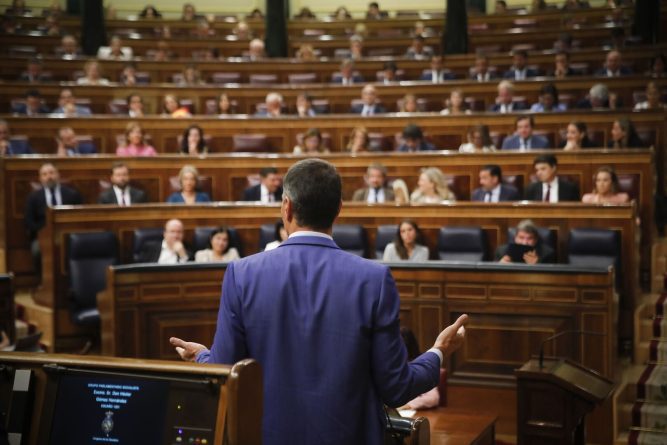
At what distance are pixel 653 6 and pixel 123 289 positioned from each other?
22.7ft

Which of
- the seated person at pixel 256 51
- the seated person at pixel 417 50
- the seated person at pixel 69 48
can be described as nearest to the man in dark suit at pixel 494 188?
the seated person at pixel 417 50

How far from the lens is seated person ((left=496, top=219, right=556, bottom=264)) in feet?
15.1

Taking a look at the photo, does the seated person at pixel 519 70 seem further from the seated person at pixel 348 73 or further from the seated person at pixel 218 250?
the seated person at pixel 218 250

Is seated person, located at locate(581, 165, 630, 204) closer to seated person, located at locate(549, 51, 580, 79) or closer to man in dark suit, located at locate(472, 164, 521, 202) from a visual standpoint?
man in dark suit, located at locate(472, 164, 521, 202)

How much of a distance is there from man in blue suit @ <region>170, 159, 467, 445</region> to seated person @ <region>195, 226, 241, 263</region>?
11.2 feet

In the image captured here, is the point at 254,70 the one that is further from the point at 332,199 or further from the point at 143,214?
the point at 332,199

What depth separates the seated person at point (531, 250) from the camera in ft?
15.1

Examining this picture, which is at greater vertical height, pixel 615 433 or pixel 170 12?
pixel 170 12

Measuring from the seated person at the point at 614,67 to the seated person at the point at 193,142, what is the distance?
137 inches

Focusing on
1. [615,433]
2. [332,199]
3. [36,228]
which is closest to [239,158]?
[36,228]

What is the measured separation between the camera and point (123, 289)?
14.7 ft

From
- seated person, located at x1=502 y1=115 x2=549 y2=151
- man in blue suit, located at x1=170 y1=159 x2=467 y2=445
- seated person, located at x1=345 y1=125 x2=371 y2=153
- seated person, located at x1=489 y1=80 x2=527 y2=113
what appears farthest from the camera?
seated person, located at x1=489 y1=80 x2=527 y2=113

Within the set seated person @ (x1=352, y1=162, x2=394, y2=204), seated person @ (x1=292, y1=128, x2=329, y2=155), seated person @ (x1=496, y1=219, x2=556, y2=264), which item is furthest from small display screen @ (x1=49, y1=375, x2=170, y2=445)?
seated person @ (x1=292, y1=128, x2=329, y2=155)

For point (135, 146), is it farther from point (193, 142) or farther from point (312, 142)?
point (312, 142)
